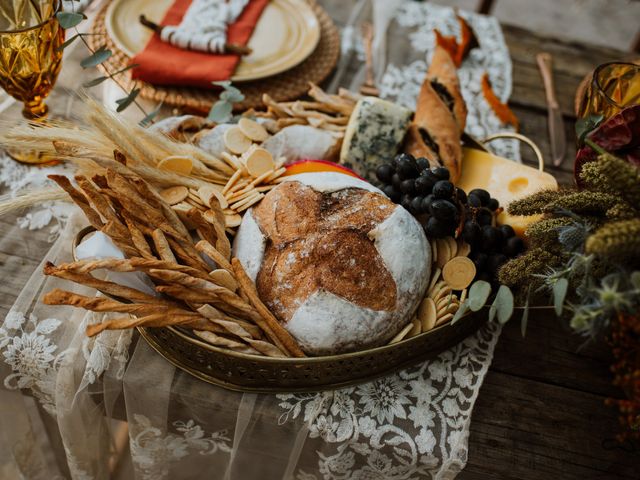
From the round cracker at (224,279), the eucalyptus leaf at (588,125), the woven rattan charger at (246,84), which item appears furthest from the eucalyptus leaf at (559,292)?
the woven rattan charger at (246,84)

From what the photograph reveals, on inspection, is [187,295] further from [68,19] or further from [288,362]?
[68,19]

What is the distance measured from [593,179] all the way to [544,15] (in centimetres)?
303

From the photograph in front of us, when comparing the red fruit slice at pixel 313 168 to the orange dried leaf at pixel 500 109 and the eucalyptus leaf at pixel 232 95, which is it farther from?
the orange dried leaf at pixel 500 109

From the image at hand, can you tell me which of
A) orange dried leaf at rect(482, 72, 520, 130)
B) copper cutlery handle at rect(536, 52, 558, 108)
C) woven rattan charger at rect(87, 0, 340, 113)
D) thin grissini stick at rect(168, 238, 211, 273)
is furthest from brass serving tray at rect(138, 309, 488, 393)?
copper cutlery handle at rect(536, 52, 558, 108)

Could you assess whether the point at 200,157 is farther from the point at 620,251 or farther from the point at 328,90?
the point at 620,251

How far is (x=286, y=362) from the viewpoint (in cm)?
79

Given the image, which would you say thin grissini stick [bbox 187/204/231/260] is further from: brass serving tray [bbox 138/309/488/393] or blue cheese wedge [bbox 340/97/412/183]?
blue cheese wedge [bbox 340/97/412/183]

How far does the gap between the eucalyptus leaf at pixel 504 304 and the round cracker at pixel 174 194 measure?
1.75ft

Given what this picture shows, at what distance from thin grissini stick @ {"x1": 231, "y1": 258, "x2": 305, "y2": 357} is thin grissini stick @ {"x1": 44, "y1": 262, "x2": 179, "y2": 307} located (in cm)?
11

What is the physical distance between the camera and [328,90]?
1379mm

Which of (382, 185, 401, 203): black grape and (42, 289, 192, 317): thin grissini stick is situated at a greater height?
(382, 185, 401, 203): black grape

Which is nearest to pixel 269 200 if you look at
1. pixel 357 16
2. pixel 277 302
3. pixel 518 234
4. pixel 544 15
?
pixel 277 302

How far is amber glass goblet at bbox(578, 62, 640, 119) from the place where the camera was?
1.06 meters

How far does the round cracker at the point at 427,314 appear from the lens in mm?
895
